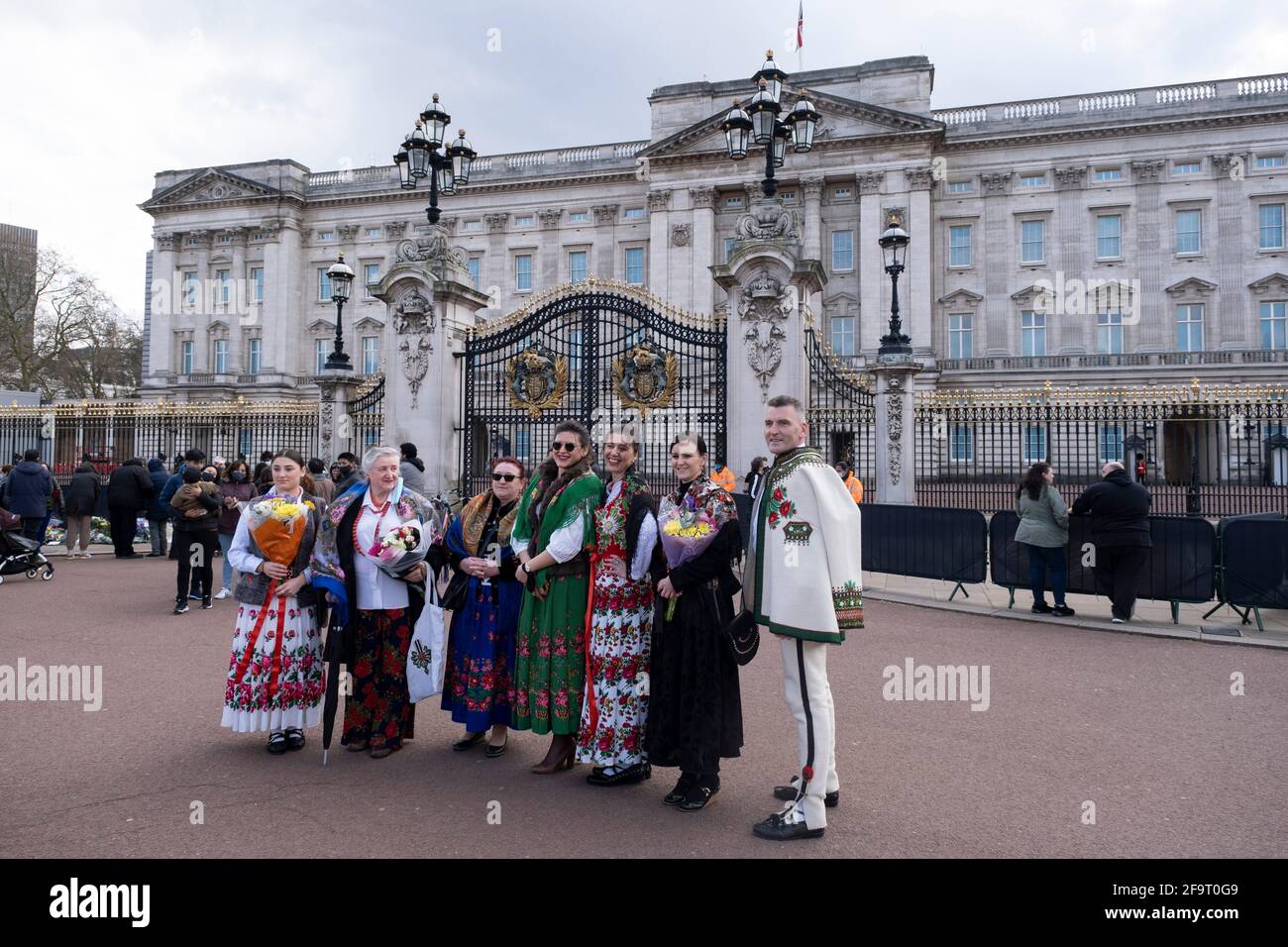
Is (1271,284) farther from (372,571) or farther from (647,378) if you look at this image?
(372,571)

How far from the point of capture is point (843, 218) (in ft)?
144

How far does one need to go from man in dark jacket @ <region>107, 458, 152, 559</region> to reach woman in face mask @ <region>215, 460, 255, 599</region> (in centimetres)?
338

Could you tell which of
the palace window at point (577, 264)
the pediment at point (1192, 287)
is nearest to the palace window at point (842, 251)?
the palace window at point (577, 264)

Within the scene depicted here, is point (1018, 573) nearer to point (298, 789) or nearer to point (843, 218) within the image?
point (298, 789)

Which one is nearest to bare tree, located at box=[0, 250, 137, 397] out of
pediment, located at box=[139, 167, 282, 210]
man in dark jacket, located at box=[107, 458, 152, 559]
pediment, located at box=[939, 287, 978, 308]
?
pediment, located at box=[139, 167, 282, 210]

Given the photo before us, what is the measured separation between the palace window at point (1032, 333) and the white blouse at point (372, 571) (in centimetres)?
4261

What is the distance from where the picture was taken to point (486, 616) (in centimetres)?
541

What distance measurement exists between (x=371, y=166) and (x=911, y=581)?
50.1 meters

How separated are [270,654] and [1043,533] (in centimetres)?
885

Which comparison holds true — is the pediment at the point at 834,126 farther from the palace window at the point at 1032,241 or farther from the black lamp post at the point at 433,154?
the black lamp post at the point at 433,154

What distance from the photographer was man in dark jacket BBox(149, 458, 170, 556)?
16031 millimetres

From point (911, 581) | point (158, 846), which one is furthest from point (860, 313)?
point (158, 846)

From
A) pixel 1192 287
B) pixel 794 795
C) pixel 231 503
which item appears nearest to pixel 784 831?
pixel 794 795

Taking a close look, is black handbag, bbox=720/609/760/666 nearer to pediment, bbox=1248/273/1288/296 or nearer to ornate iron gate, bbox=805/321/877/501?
ornate iron gate, bbox=805/321/877/501
